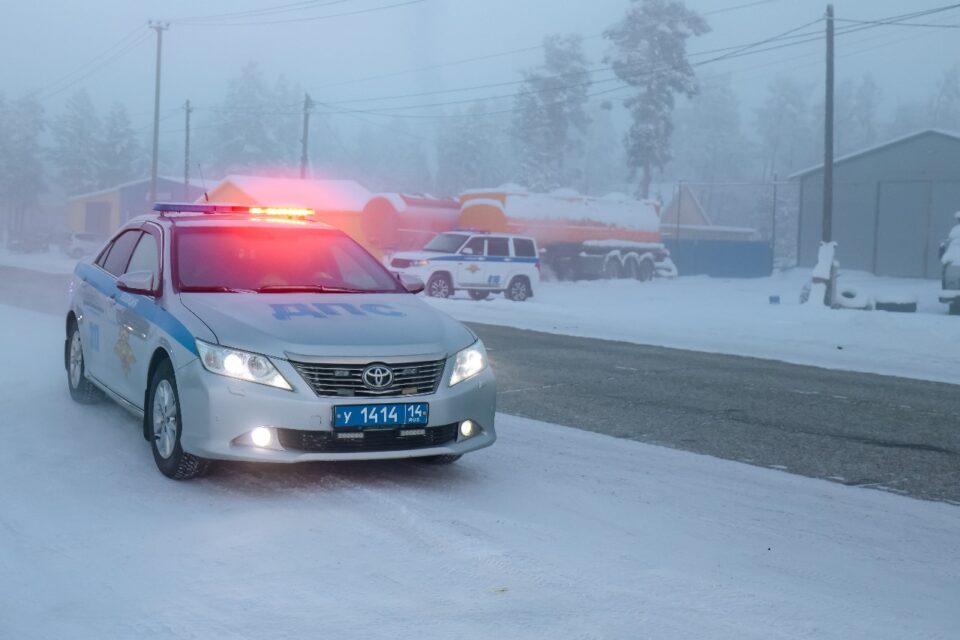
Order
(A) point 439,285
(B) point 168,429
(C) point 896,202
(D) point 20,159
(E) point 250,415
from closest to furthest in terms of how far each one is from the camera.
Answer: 1. (E) point 250,415
2. (B) point 168,429
3. (A) point 439,285
4. (C) point 896,202
5. (D) point 20,159

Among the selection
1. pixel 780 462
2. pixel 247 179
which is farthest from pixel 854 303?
pixel 247 179

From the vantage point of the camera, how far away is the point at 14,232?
87.3 metres

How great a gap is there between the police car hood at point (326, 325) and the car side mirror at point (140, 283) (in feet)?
0.94

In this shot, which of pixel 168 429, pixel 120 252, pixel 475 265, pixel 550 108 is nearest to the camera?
pixel 168 429

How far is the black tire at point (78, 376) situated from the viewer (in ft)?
28.5

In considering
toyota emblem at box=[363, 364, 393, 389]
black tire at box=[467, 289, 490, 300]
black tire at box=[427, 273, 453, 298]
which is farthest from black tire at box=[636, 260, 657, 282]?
toyota emblem at box=[363, 364, 393, 389]

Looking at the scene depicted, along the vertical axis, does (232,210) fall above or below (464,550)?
above

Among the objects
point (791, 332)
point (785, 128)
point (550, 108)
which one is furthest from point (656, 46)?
point (785, 128)

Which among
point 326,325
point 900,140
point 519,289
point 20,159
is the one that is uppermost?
point 20,159

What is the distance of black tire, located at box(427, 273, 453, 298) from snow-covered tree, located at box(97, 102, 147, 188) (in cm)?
7746

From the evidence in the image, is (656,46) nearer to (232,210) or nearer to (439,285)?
(439,285)

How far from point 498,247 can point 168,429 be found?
2437 cm

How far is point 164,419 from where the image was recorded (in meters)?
6.39

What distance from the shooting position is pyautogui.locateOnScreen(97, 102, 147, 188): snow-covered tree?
9919cm
